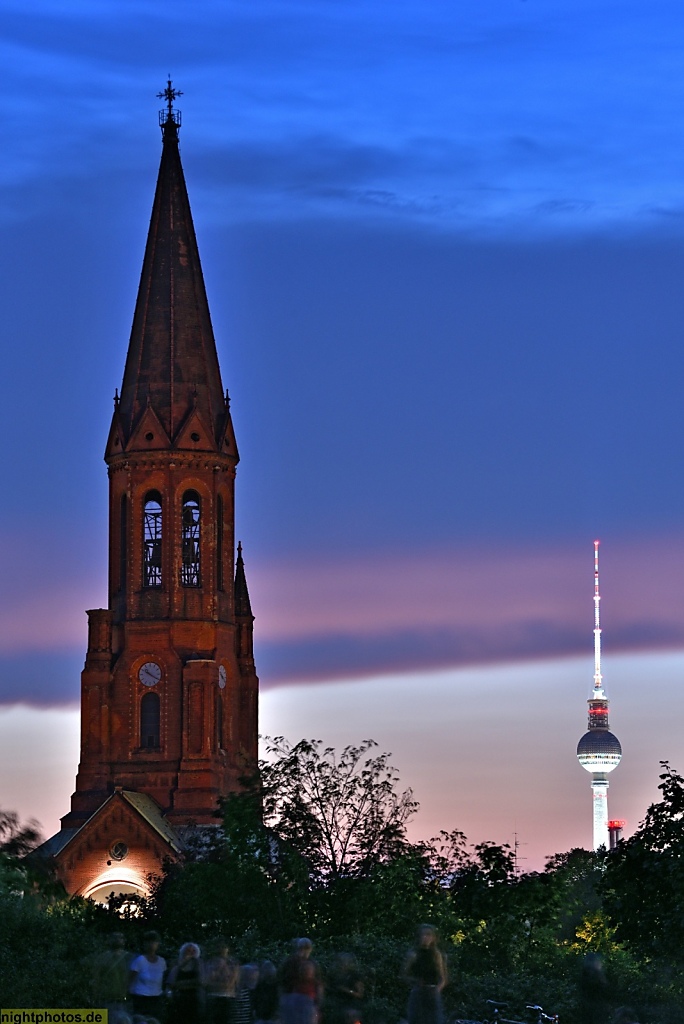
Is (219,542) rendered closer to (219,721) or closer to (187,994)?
(219,721)

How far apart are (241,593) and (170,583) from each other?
20.6 feet

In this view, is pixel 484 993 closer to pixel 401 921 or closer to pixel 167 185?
pixel 401 921

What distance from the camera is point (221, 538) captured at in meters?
121

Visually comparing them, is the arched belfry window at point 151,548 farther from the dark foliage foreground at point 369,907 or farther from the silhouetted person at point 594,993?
the silhouetted person at point 594,993

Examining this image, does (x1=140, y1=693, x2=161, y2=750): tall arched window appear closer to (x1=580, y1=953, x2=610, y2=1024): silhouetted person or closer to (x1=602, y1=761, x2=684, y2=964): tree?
(x1=602, y1=761, x2=684, y2=964): tree

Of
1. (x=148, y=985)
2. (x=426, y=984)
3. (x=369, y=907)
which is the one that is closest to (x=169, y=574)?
(x=369, y=907)

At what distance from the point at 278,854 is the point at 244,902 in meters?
4.64

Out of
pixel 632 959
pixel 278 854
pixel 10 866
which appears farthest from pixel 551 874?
pixel 10 866

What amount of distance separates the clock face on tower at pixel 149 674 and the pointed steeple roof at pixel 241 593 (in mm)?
6545

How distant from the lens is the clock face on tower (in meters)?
117

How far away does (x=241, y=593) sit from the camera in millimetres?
123688

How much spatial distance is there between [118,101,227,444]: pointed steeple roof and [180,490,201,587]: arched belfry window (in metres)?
3.74

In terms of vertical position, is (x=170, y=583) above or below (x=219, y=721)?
above

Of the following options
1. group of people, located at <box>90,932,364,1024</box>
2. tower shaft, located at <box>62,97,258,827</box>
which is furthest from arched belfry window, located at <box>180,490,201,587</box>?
group of people, located at <box>90,932,364,1024</box>
